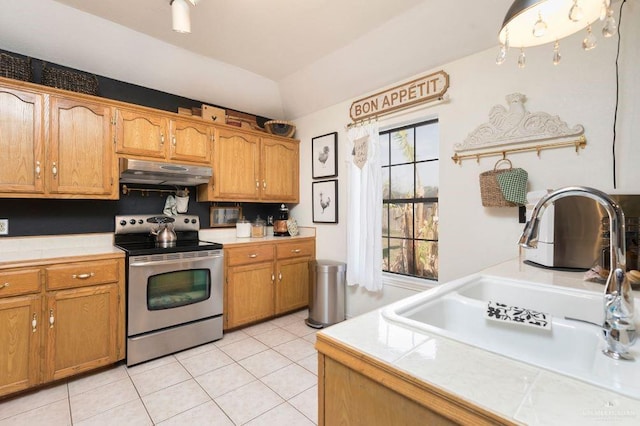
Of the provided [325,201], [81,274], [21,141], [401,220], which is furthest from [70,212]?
[401,220]

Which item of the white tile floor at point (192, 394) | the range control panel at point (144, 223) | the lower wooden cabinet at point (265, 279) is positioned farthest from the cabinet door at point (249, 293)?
the range control panel at point (144, 223)

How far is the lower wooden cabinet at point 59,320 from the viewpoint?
1.91 meters

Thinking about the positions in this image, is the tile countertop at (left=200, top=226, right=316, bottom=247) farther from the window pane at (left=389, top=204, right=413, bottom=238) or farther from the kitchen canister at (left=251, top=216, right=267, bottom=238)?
the window pane at (left=389, top=204, right=413, bottom=238)

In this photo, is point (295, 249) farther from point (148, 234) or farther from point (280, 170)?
point (148, 234)

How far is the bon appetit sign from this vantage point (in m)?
2.43

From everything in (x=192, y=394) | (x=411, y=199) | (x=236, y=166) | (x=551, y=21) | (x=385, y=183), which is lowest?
(x=192, y=394)

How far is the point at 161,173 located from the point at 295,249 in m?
1.62

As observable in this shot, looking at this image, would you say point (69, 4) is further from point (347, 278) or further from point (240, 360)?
point (347, 278)

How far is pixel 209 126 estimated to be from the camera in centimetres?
307

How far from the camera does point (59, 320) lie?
207 centimetres

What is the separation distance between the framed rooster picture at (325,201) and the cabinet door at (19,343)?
253 cm

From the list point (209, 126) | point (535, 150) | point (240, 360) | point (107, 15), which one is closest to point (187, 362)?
point (240, 360)

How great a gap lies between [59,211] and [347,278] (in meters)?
2.71

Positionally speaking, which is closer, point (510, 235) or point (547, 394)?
point (547, 394)
